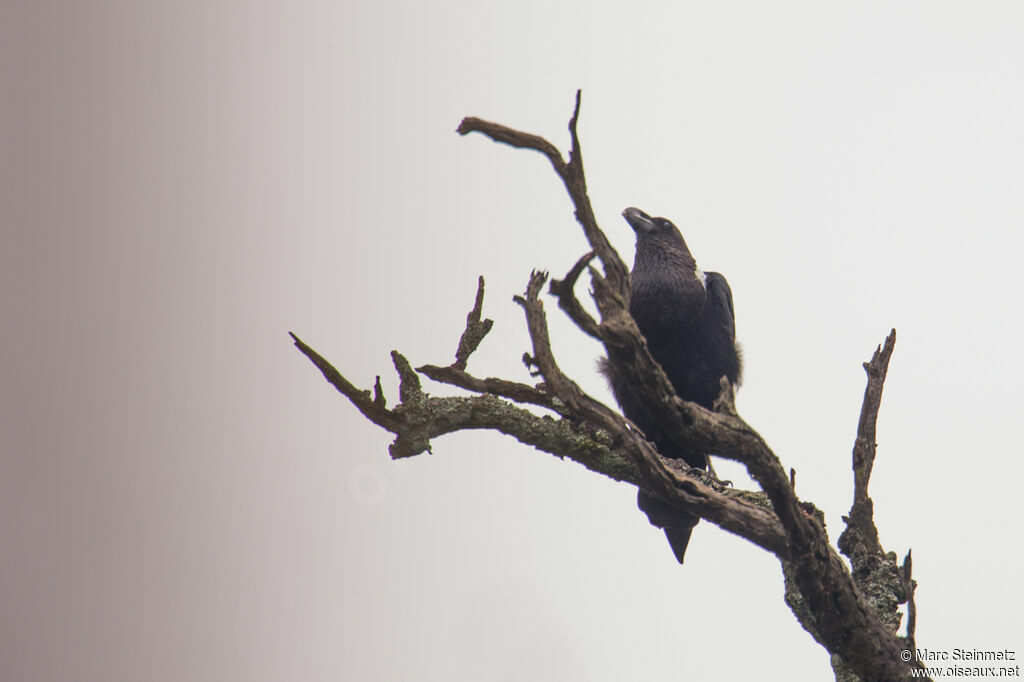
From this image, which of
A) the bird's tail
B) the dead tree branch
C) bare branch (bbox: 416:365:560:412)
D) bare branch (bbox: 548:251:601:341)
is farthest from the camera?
the bird's tail

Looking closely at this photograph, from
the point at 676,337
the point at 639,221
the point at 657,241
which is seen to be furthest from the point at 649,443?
the point at 639,221

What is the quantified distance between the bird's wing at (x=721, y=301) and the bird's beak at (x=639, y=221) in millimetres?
561

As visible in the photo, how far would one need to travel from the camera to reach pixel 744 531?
13.7ft

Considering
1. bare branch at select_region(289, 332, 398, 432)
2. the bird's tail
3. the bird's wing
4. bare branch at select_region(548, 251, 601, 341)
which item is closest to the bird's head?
the bird's wing

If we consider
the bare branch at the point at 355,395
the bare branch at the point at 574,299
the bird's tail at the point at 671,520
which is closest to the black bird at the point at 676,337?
the bird's tail at the point at 671,520

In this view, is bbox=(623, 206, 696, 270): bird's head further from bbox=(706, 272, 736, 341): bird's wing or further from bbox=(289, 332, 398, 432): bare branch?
bbox=(289, 332, 398, 432): bare branch

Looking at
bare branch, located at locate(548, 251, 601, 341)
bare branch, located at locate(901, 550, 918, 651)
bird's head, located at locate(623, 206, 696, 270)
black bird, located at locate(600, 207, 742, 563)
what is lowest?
bare branch, located at locate(901, 550, 918, 651)

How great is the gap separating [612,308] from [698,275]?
9.35ft

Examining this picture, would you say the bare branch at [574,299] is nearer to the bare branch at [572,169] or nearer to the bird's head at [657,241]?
the bare branch at [572,169]

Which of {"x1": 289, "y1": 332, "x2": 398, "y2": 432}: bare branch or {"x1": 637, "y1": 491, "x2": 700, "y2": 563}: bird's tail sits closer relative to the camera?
{"x1": 289, "y1": 332, "x2": 398, "y2": 432}: bare branch

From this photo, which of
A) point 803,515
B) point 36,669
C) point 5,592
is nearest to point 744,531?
point 803,515

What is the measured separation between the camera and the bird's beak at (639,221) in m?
6.03

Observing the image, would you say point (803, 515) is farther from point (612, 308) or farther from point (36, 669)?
point (36, 669)

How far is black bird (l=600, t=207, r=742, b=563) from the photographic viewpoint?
5543 mm
